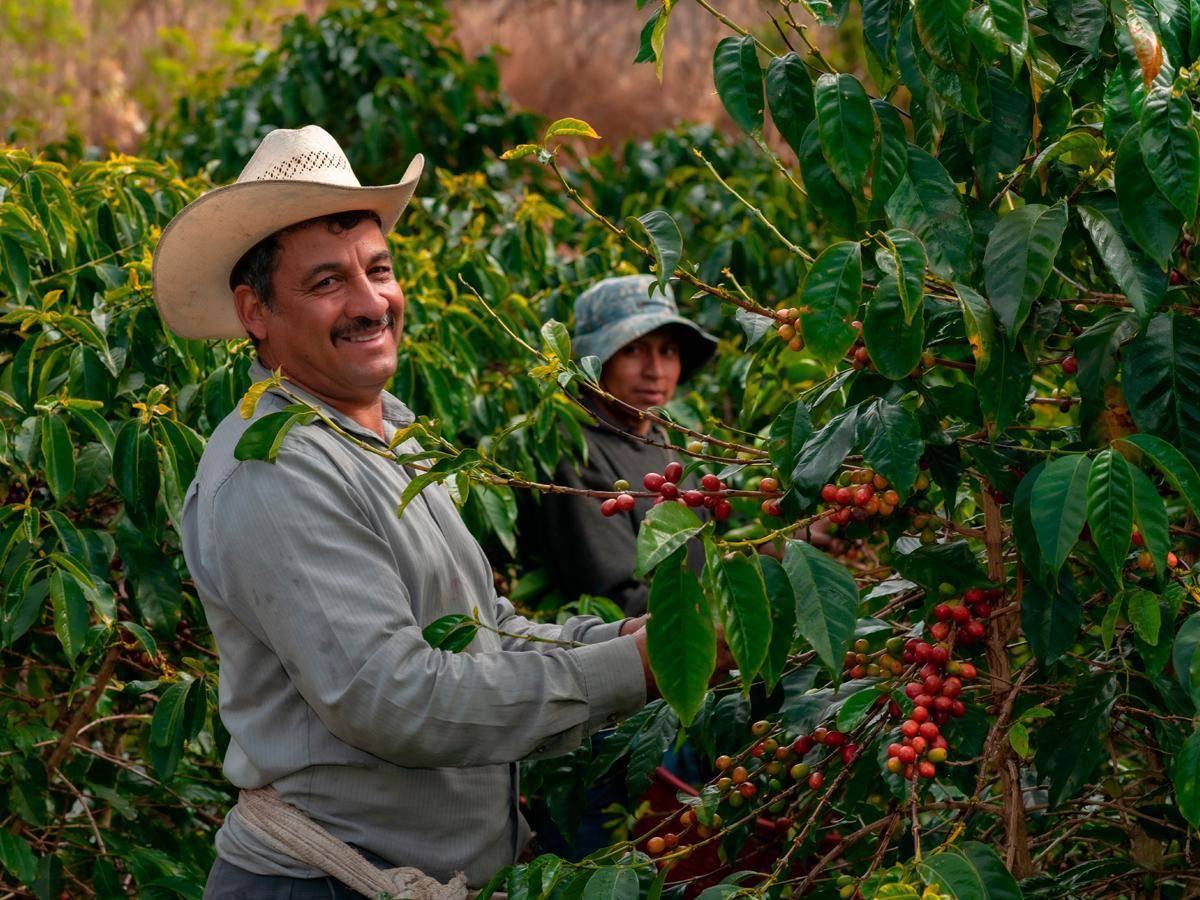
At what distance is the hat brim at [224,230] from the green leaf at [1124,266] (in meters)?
1.07

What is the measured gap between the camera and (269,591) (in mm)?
1949

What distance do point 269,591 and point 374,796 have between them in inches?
13.5

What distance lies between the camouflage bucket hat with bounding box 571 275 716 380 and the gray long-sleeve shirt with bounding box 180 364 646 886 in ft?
5.29

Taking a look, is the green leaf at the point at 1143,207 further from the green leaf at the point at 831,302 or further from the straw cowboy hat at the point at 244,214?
the straw cowboy hat at the point at 244,214

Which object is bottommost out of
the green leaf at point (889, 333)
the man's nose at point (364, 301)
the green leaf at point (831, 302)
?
the green leaf at point (889, 333)

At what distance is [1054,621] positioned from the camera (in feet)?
5.61

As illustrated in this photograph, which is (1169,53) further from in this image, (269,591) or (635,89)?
(635,89)

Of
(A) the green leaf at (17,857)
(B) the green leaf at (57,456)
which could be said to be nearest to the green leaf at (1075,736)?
(B) the green leaf at (57,456)

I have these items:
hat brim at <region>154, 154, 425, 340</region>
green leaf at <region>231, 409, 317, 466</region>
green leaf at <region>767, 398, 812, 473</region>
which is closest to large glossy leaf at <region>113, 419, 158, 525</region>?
hat brim at <region>154, 154, 425, 340</region>

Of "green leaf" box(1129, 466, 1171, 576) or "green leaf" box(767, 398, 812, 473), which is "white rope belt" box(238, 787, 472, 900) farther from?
"green leaf" box(1129, 466, 1171, 576)

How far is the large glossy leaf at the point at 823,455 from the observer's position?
1.72 m

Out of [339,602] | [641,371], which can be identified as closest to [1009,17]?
[339,602]

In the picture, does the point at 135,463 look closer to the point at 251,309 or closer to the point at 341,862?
the point at 251,309

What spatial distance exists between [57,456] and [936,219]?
1.63 metres
